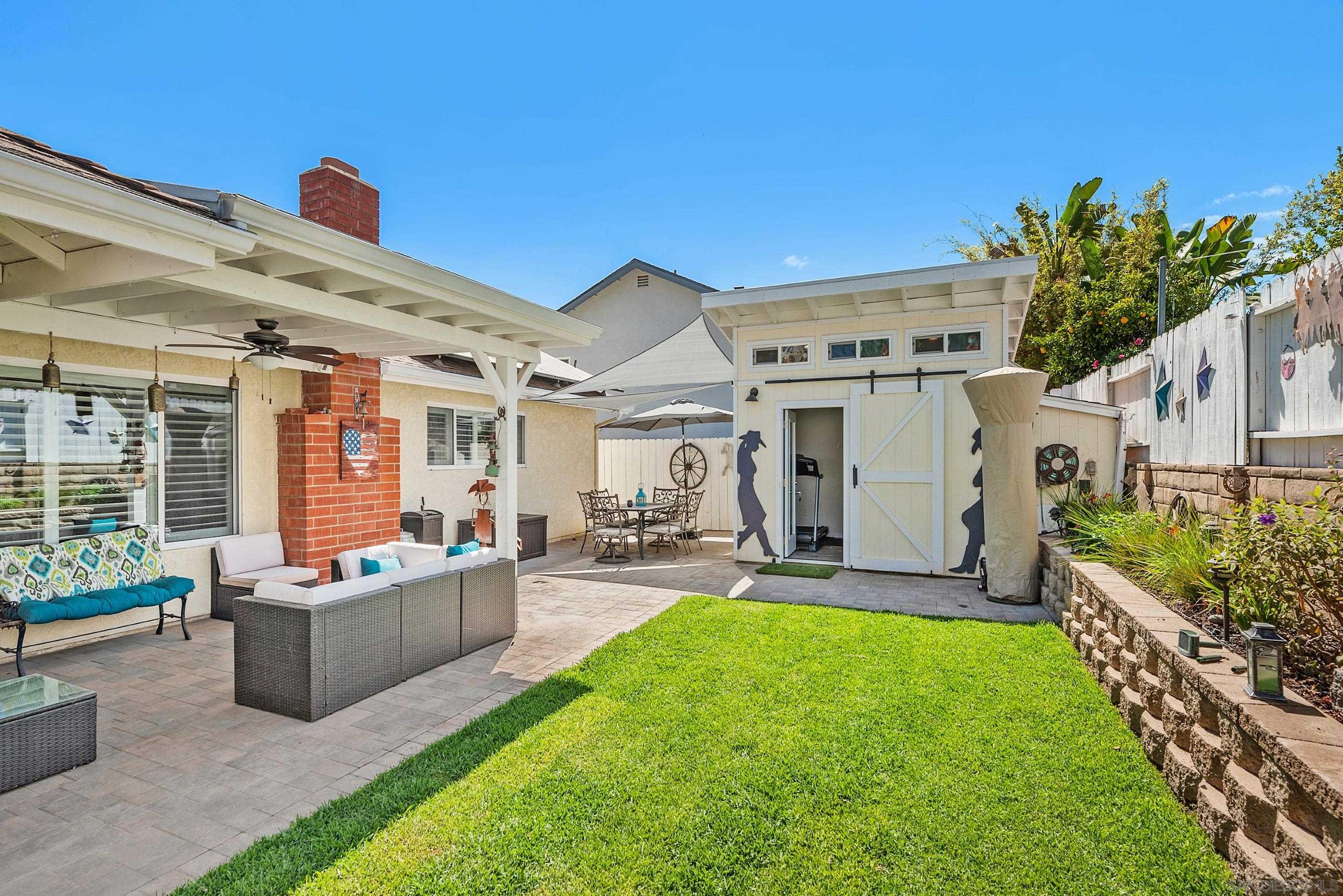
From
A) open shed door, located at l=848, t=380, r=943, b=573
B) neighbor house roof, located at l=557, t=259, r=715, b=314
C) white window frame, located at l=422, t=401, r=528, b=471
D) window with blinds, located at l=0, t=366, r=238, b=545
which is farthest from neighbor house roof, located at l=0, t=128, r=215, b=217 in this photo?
neighbor house roof, located at l=557, t=259, r=715, b=314

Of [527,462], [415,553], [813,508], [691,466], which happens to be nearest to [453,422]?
[527,462]

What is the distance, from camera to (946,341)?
7707 mm

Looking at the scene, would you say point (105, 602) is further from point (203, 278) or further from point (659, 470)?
point (659, 470)

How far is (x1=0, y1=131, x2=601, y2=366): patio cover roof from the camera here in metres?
2.60

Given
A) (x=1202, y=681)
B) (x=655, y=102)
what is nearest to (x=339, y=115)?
(x=655, y=102)

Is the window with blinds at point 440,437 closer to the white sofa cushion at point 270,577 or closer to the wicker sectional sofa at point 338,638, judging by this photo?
the white sofa cushion at point 270,577

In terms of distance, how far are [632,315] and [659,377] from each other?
27.4 ft

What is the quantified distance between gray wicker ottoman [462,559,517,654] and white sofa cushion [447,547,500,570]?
0.15 feet

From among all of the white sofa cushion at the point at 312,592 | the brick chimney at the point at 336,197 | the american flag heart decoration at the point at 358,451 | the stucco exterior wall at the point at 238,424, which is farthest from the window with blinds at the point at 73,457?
the white sofa cushion at the point at 312,592

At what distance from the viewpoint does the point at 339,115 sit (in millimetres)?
10195

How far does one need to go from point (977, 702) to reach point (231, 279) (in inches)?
193

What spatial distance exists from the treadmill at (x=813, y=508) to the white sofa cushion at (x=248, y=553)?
23.3ft

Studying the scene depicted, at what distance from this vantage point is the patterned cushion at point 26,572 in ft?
14.8

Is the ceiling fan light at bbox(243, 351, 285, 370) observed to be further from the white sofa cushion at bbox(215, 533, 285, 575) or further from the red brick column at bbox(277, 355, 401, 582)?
the white sofa cushion at bbox(215, 533, 285, 575)
